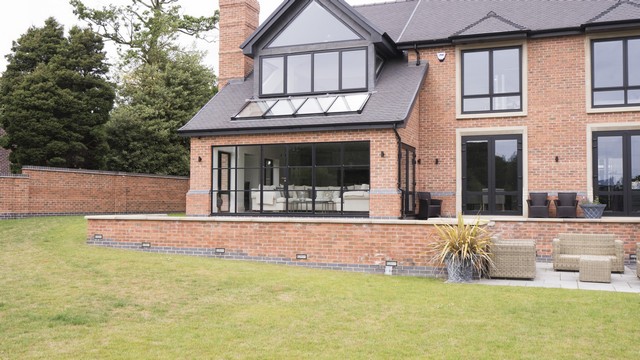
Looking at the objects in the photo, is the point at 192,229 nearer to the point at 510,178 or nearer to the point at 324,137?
the point at 324,137

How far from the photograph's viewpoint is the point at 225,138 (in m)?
17.2

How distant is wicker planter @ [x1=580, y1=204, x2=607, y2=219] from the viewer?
14.5m

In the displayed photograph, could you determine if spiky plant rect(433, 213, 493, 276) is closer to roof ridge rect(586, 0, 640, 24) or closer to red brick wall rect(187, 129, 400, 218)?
red brick wall rect(187, 129, 400, 218)

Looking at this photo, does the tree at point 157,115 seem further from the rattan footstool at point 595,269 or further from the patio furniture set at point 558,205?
the rattan footstool at point 595,269

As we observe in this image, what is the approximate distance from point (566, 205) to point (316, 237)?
7682 millimetres

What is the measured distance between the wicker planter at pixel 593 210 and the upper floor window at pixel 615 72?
314 centimetres

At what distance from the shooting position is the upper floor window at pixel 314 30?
56.8 feet

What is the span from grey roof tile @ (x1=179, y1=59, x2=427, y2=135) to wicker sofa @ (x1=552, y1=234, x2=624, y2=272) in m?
5.14

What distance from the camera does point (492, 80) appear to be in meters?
16.8

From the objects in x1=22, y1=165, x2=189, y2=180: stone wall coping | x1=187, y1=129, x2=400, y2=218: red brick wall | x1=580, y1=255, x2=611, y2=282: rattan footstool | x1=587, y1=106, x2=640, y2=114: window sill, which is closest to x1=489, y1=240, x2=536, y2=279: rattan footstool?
x1=580, y1=255, x2=611, y2=282: rattan footstool

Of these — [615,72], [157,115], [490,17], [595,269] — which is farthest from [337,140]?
[157,115]

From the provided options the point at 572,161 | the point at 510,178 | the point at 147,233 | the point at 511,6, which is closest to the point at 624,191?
the point at 572,161

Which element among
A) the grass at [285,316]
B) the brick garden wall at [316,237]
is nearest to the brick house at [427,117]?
the brick garden wall at [316,237]

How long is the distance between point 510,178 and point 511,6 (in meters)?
5.69
